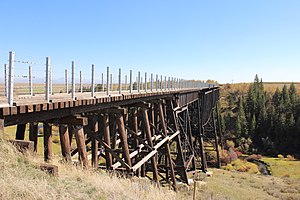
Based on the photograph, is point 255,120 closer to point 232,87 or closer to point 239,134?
point 239,134

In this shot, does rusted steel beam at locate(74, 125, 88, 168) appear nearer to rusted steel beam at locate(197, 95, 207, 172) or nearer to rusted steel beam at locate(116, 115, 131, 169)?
rusted steel beam at locate(116, 115, 131, 169)

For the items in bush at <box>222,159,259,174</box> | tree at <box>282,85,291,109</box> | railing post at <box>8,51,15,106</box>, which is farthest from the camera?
tree at <box>282,85,291,109</box>

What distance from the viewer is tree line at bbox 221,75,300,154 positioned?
5822cm

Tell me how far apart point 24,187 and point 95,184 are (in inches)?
72.5

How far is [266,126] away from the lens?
6312 cm

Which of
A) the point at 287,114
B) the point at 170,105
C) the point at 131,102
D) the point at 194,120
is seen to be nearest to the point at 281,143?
the point at 287,114

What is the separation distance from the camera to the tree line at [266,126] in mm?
58219

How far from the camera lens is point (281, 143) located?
193ft

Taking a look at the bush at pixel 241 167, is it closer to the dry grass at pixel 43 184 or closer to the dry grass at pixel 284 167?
the dry grass at pixel 284 167

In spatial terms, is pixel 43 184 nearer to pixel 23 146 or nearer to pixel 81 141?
pixel 23 146

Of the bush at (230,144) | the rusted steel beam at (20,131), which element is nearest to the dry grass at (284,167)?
the bush at (230,144)

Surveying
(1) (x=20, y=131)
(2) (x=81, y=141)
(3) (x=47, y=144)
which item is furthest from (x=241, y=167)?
(1) (x=20, y=131)

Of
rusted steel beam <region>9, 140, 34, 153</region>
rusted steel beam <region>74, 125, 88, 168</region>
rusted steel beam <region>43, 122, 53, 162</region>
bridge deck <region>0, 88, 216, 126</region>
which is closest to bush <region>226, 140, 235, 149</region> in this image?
bridge deck <region>0, 88, 216, 126</region>

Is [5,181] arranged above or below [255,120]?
above
